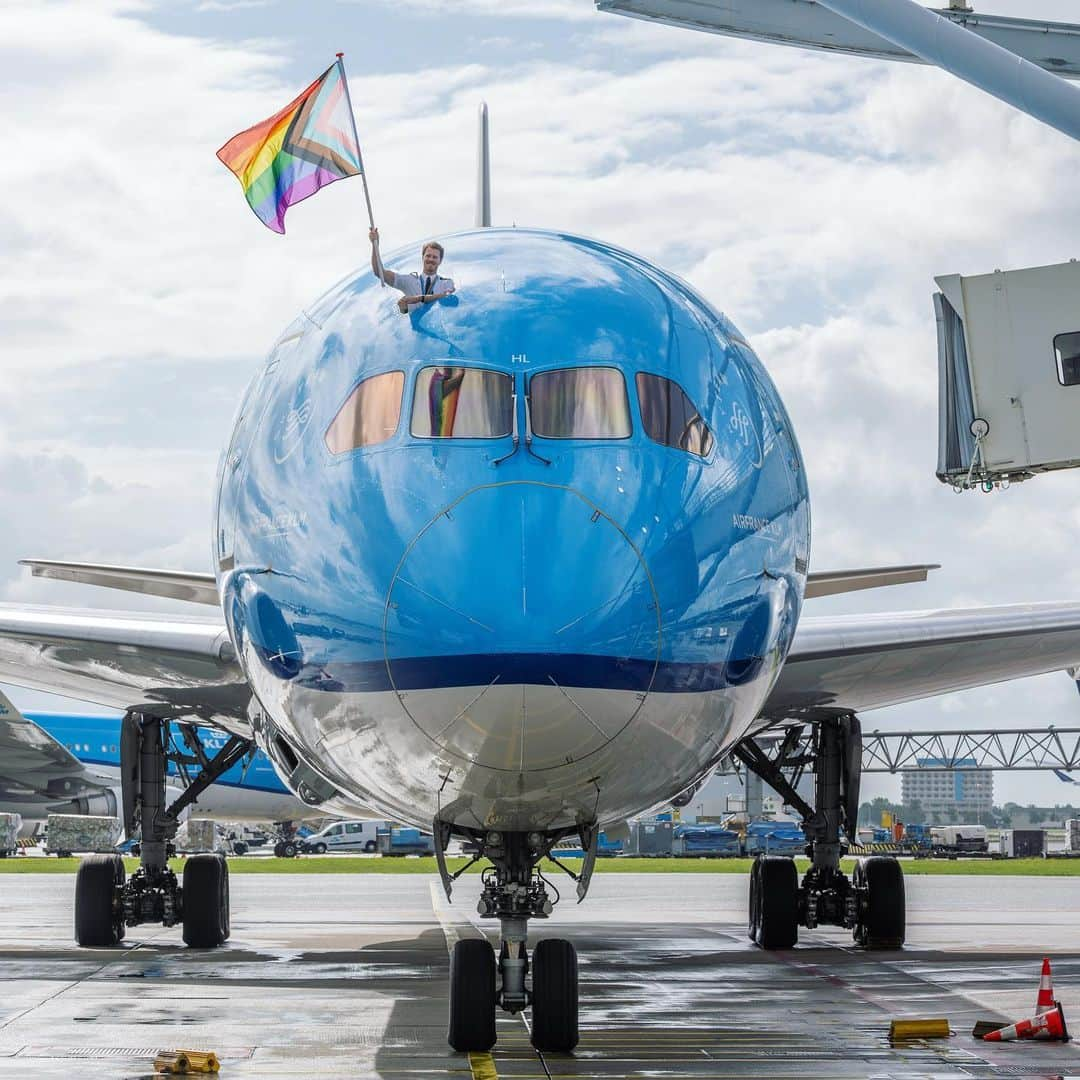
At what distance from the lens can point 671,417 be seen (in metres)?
8.70

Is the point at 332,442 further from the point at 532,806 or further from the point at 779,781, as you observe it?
the point at 779,781

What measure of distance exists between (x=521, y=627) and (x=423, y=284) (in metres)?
2.53

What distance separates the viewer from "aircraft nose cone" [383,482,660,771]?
7.57 meters

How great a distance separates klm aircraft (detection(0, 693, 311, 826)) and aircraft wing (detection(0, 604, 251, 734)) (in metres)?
30.7

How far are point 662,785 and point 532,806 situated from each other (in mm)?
775

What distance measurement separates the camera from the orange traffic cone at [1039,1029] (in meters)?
10.4

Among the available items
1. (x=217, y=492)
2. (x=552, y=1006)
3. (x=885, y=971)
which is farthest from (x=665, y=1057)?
(x=885, y=971)

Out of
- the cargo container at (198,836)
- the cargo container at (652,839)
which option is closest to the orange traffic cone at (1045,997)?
the cargo container at (198,836)

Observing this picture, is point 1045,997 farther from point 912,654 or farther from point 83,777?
point 83,777

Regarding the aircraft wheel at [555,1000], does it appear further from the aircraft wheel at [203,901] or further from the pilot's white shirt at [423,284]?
the aircraft wheel at [203,901]

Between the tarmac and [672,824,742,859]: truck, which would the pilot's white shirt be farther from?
[672,824,742,859]: truck

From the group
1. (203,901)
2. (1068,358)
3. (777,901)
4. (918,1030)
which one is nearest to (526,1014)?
(918,1030)

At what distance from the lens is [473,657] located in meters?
7.59

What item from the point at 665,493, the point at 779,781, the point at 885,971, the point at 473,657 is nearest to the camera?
the point at 473,657
